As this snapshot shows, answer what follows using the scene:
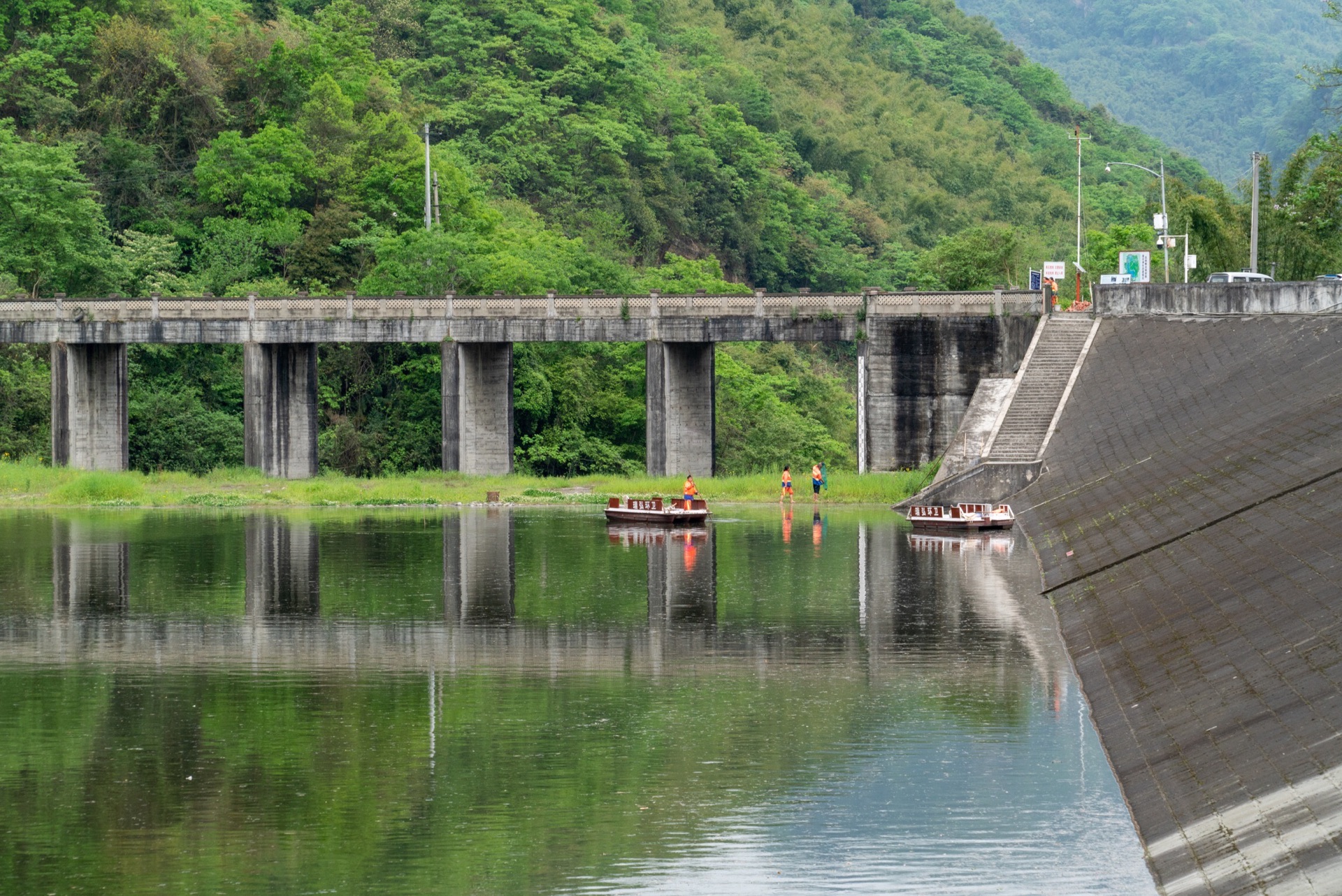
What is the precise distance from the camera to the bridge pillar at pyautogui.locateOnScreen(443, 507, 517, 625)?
121 feet

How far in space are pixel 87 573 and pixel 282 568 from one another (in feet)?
14.9

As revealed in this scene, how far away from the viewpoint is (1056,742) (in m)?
23.7

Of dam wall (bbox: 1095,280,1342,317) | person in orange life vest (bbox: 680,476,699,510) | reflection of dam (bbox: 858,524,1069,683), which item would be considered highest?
dam wall (bbox: 1095,280,1342,317)

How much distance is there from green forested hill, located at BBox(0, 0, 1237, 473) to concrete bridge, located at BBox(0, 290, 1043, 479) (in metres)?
10.1

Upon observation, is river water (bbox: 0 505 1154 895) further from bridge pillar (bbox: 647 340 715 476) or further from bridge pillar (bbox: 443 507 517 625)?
bridge pillar (bbox: 647 340 715 476)

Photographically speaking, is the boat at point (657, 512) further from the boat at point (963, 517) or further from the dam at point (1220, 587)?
the dam at point (1220, 587)

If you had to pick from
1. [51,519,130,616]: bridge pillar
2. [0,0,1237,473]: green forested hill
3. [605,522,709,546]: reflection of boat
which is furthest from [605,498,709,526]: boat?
[0,0,1237,473]: green forested hill

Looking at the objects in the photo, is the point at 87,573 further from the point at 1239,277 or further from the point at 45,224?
the point at 45,224

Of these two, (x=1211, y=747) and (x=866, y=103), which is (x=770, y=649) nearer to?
(x=1211, y=747)

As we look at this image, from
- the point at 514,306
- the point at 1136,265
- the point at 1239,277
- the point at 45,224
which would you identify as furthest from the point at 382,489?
the point at 1239,277

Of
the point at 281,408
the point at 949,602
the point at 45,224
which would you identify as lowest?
the point at 949,602

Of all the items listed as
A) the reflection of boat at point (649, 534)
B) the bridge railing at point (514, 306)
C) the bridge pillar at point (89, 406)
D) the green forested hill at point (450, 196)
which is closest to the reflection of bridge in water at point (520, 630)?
the reflection of boat at point (649, 534)

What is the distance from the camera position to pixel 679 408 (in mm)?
69938

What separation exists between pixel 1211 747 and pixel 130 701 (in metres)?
17.1
